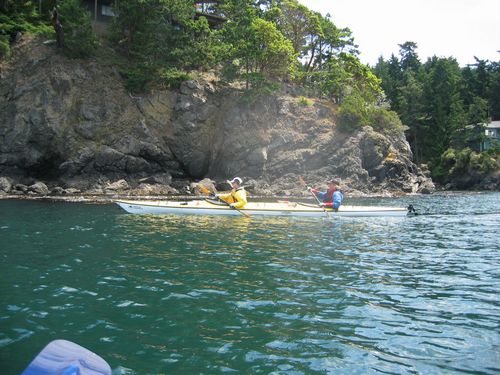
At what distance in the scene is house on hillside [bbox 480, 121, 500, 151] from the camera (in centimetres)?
6426

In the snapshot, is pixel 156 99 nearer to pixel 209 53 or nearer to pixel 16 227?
pixel 209 53

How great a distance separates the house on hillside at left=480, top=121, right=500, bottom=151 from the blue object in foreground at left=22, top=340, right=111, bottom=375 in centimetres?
6991

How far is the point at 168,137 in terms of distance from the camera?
133 ft

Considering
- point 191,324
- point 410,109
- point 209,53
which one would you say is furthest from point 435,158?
point 191,324

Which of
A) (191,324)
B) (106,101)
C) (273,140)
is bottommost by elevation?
(191,324)

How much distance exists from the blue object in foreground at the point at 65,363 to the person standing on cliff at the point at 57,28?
40.1 m

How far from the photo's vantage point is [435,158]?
63.2 m

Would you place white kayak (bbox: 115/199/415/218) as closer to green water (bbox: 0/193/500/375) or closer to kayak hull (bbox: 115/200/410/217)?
kayak hull (bbox: 115/200/410/217)

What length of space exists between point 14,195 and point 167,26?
804 inches

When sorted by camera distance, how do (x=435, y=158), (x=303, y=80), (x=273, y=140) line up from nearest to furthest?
(x=273, y=140) → (x=303, y=80) → (x=435, y=158)

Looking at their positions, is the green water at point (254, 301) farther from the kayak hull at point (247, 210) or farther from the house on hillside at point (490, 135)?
the house on hillside at point (490, 135)

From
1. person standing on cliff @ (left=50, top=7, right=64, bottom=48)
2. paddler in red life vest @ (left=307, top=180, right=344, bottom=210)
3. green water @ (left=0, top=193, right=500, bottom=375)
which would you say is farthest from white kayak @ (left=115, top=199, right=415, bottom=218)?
person standing on cliff @ (left=50, top=7, right=64, bottom=48)

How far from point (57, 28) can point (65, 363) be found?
41.8 metres

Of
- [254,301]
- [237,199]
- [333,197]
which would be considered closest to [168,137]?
[237,199]
